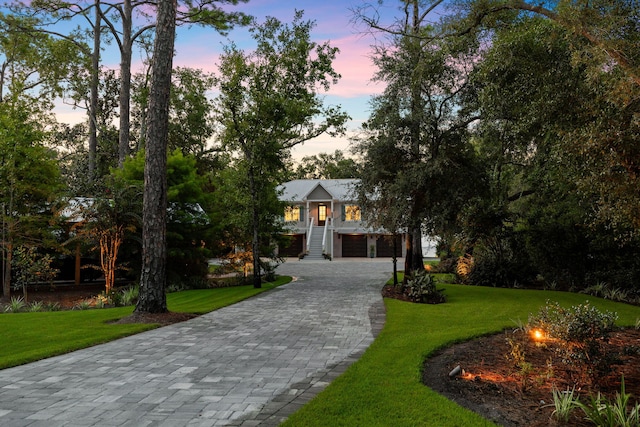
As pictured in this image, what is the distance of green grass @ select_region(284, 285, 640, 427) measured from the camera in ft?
12.7

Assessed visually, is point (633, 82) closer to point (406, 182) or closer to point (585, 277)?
point (406, 182)

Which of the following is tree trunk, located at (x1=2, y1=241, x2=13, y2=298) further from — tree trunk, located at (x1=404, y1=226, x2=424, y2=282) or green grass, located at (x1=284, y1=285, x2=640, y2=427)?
tree trunk, located at (x1=404, y1=226, x2=424, y2=282)

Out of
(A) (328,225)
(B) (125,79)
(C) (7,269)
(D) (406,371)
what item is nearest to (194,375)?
(D) (406,371)

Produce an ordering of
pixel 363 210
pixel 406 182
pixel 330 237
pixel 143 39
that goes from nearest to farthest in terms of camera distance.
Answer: pixel 406 182, pixel 363 210, pixel 143 39, pixel 330 237

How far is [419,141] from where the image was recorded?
43.4 feet

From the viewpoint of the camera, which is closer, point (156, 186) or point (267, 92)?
point (156, 186)

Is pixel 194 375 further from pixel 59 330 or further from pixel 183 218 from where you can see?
pixel 183 218

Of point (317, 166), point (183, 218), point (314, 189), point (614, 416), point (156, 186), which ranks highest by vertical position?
point (317, 166)

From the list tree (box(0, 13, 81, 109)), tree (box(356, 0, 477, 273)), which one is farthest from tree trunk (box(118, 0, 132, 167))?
tree (box(356, 0, 477, 273))

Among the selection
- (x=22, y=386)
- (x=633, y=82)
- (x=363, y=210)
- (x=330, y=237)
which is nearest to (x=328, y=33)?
(x=363, y=210)

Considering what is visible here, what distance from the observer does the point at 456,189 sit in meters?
12.4

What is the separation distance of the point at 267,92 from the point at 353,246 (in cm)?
2395

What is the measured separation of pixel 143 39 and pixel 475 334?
22068 millimetres

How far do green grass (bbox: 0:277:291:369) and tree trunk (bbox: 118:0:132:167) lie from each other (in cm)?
1150
